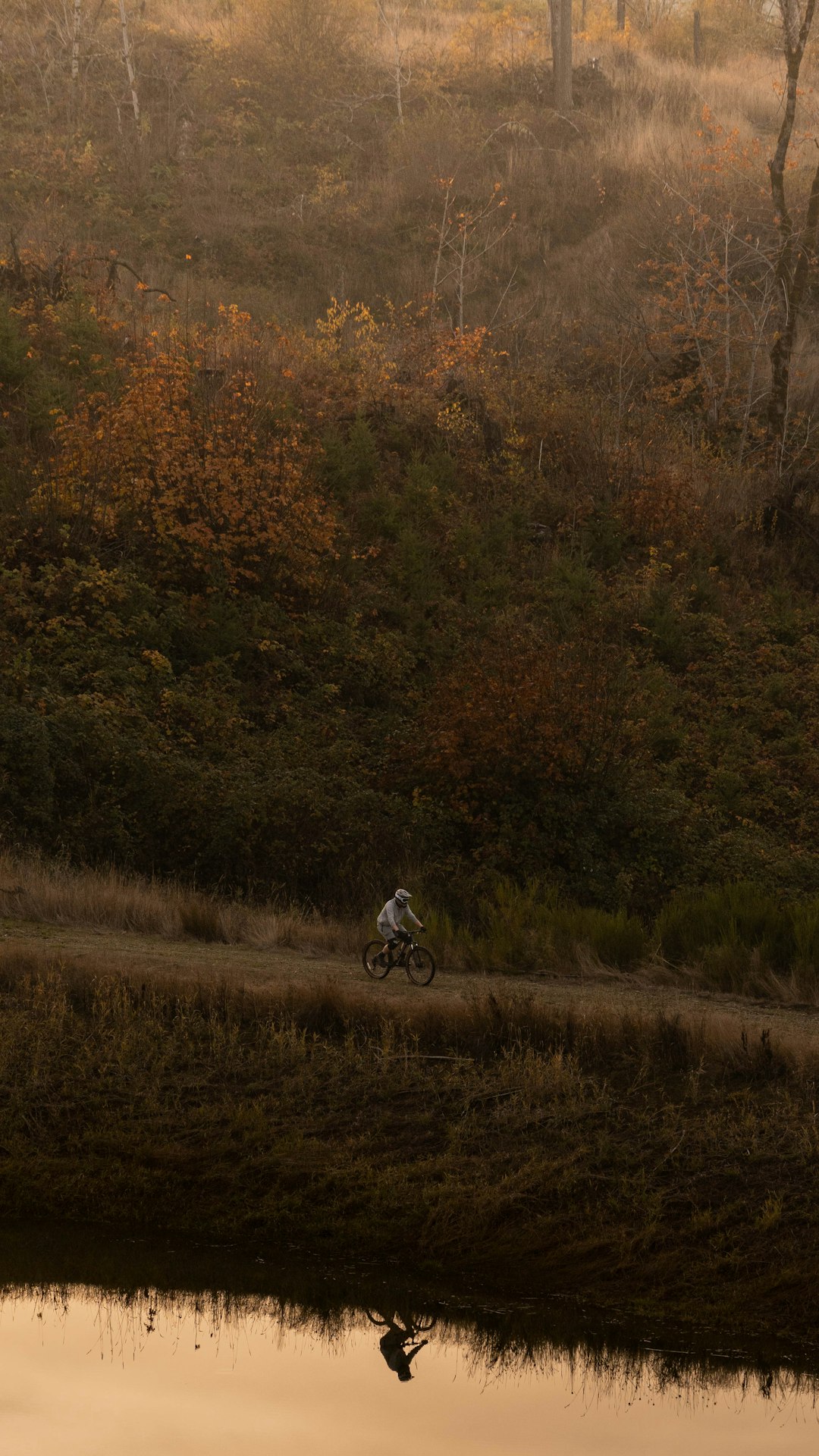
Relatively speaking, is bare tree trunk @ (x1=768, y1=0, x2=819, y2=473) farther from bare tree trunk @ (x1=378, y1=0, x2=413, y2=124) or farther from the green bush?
the green bush

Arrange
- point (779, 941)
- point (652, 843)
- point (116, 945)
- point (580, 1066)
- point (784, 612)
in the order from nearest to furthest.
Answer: point (580, 1066) → point (116, 945) → point (779, 941) → point (652, 843) → point (784, 612)

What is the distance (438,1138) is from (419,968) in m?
2.94

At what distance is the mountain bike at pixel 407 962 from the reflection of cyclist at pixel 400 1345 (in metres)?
4.55

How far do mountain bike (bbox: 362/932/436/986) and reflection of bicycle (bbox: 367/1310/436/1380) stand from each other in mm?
4459

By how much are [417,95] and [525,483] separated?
24.8 m

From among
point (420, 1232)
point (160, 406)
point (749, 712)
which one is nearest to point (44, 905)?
point (420, 1232)

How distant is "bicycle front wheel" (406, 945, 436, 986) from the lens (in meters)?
13.9

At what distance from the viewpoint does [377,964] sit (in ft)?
45.9

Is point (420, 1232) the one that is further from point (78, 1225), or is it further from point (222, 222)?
point (222, 222)

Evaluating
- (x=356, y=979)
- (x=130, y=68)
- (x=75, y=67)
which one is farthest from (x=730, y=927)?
(x=75, y=67)

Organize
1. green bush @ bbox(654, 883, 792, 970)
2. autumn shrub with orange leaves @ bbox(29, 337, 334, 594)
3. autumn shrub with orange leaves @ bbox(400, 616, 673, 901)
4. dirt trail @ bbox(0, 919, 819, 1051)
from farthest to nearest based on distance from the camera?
autumn shrub with orange leaves @ bbox(29, 337, 334, 594) < autumn shrub with orange leaves @ bbox(400, 616, 673, 901) < green bush @ bbox(654, 883, 792, 970) < dirt trail @ bbox(0, 919, 819, 1051)

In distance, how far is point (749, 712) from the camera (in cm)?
2616

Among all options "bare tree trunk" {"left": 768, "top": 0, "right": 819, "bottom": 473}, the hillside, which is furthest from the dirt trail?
"bare tree trunk" {"left": 768, "top": 0, "right": 819, "bottom": 473}

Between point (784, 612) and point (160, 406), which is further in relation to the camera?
point (784, 612)
